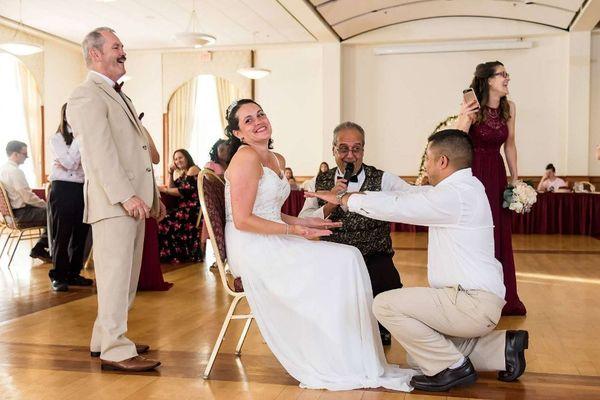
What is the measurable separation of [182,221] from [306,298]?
4.75 meters

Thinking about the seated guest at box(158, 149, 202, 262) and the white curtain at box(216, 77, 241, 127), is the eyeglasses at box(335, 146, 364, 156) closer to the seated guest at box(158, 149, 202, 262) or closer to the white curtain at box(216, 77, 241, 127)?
the seated guest at box(158, 149, 202, 262)

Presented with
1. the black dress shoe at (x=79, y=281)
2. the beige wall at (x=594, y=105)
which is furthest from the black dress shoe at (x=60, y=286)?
the beige wall at (x=594, y=105)

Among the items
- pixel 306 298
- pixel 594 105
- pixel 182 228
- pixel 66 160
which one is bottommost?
pixel 182 228

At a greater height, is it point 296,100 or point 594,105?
point 296,100

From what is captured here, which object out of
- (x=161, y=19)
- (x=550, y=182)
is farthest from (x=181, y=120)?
(x=550, y=182)

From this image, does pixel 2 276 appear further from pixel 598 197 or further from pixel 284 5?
pixel 598 197

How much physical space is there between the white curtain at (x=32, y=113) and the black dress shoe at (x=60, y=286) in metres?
8.78

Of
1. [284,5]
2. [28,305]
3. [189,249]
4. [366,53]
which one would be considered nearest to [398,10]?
[366,53]

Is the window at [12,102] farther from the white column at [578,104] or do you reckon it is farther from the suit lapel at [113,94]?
the suit lapel at [113,94]

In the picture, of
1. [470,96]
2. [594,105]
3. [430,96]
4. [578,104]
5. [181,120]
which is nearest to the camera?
[470,96]

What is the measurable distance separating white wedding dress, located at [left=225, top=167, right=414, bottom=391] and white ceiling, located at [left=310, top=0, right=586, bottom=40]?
8994mm

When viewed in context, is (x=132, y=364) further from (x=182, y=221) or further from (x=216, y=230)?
(x=182, y=221)

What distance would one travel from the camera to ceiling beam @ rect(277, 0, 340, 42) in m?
10.9

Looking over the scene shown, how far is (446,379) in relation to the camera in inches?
110
